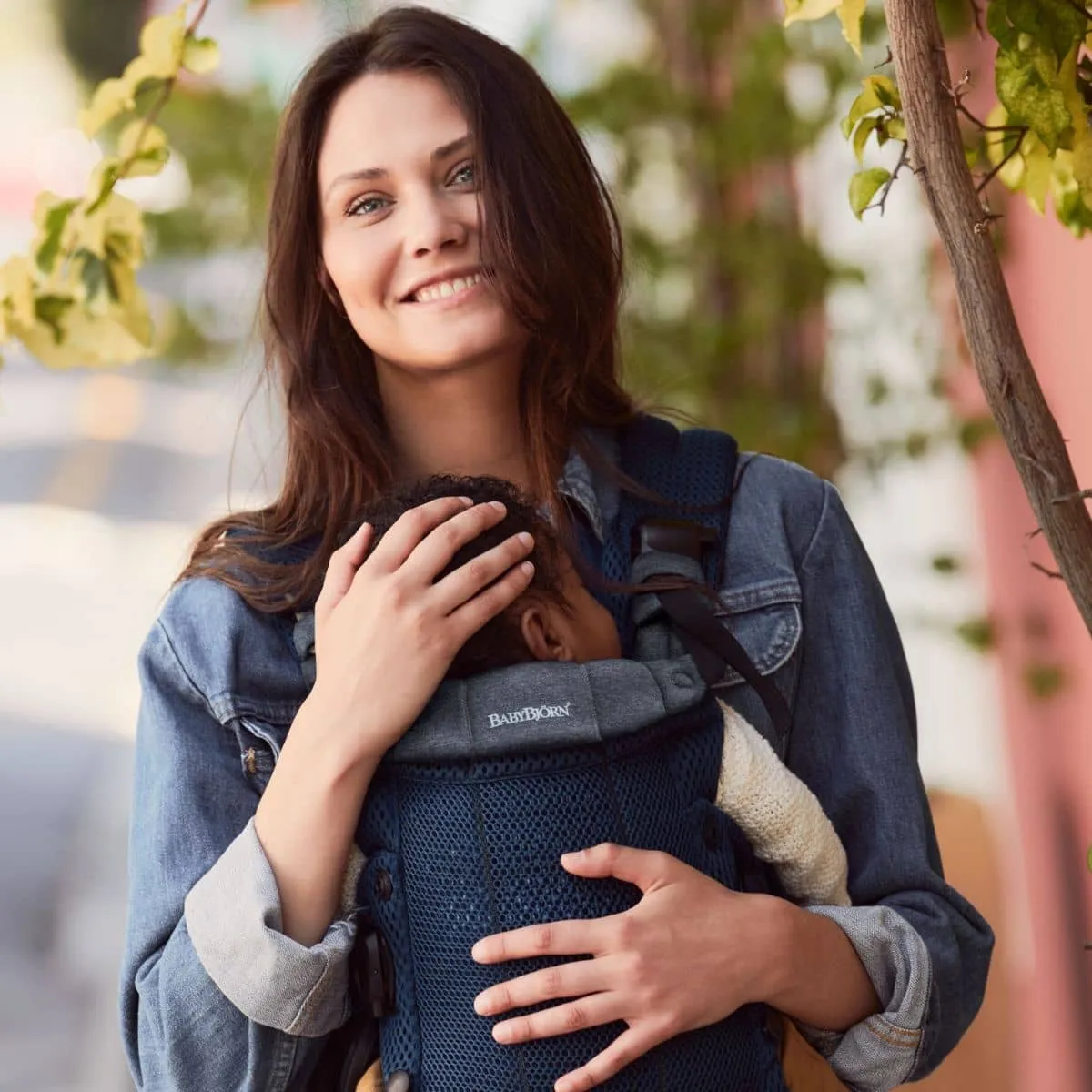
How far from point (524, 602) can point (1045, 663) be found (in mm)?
2038

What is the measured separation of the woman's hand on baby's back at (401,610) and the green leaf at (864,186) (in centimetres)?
42

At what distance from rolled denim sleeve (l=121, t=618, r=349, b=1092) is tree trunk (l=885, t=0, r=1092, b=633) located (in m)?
0.71

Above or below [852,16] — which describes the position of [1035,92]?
below

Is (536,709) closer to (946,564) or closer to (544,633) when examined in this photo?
(544,633)

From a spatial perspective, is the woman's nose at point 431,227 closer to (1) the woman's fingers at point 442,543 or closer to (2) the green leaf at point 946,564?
(1) the woman's fingers at point 442,543

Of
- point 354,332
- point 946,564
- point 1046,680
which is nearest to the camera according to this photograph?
point 354,332

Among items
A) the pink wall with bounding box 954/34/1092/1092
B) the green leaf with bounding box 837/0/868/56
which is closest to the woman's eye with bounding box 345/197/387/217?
the green leaf with bounding box 837/0/868/56

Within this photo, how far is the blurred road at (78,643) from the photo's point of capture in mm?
4855

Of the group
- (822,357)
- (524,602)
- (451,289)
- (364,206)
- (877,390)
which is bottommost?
(524,602)

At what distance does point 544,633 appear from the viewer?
1.50 metres

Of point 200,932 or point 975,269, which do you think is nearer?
point 975,269

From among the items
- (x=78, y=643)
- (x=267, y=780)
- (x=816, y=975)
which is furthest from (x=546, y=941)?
(x=78, y=643)

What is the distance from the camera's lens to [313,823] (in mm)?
1376

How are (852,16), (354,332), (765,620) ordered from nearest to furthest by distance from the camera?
1. (852,16)
2. (765,620)
3. (354,332)
